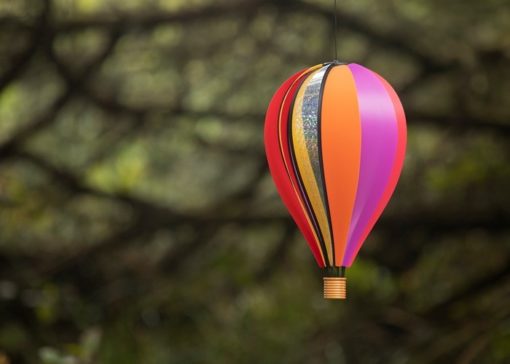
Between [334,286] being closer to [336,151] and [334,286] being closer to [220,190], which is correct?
[336,151]

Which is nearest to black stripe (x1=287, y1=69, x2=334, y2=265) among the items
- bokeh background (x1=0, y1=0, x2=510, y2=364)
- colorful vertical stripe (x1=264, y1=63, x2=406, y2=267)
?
colorful vertical stripe (x1=264, y1=63, x2=406, y2=267)

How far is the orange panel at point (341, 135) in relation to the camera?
188 cm

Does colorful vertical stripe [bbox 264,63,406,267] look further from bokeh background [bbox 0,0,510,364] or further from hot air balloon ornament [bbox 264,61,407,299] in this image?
bokeh background [bbox 0,0,510,364]

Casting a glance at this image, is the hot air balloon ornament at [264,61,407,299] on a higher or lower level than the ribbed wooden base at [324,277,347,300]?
higher

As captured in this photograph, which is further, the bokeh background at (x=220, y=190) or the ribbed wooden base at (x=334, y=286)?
the bokeh background at (x=220, y=190)

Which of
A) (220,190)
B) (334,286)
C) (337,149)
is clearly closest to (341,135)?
(337,149)

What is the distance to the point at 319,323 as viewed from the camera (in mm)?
3043

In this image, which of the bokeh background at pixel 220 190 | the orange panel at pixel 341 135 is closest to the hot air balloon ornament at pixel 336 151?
the orange panel at pixel 341 135

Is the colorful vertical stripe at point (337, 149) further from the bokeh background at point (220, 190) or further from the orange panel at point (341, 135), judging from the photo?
the bokeh background at point (220, 190)

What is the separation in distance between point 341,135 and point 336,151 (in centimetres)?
3

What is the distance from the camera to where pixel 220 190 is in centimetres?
307

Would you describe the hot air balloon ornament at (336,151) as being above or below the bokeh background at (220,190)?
above

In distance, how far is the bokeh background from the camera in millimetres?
3010

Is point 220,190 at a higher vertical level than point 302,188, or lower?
lower
